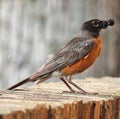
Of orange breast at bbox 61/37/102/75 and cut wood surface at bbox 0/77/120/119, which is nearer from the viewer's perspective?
cut wood surface at bbox 0/77/120/119

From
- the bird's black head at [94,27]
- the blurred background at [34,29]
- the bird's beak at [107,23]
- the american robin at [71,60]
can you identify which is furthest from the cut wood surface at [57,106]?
the blurred background at [34,29]

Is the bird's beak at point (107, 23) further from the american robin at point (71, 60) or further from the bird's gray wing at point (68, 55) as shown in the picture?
the bird's gray wing at point (68, 55)

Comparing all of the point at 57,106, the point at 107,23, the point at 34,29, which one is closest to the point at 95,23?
the point at 107,23

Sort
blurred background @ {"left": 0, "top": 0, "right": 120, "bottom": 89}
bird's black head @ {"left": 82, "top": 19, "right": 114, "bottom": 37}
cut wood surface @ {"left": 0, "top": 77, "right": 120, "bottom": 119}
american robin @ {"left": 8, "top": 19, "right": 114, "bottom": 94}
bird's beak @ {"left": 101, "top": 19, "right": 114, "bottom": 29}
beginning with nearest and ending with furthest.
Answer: cut wood surface @ {"left": 0, "top": 77, "right": 120, "bottom": 119}
american robin @ {"left": 8, "top": 19, "right": 114, "bottom": 94}
bird's beak @ {"left": 101, "top": 19, "right": 114, "bottom": 29}
bird's black head @ {"left": 82, "top": 19, "right": 114, "bottom": 37}
blurred background @ {"left": 0, "top": 0, "right": 120, "bottom": 89}

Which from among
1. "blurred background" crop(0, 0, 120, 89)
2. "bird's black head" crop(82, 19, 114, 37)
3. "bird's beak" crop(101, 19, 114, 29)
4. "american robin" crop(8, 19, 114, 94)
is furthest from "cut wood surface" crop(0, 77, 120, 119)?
"blurred background" crop(0, 0, 120, 89)

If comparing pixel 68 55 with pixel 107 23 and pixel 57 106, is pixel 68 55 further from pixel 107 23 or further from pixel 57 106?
pixel 57 106

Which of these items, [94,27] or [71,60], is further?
[94,27]

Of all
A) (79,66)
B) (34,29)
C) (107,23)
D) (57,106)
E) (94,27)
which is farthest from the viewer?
(34,29)

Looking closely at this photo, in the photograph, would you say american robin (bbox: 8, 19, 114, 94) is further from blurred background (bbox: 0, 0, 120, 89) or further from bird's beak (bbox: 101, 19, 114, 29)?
blurred background (bbox: 0, 0, 120, 89)

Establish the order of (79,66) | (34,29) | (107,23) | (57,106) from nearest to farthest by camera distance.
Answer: (57,106), (79,66), (107,23), (34,29)

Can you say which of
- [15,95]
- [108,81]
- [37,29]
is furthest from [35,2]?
[15,95]
